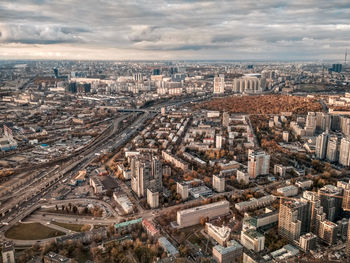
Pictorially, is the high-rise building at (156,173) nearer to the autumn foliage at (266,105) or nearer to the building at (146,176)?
the building at (146,176)

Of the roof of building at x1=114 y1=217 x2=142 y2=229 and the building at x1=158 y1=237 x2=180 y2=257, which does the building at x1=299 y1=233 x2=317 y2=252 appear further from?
the roof of building at x1=114 y1=217 x2=142 y2=229

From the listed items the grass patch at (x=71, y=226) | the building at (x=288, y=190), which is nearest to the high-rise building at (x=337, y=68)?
the building at (x=288, y=190)

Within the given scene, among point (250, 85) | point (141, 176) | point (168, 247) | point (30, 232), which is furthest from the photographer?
point (250, 85)

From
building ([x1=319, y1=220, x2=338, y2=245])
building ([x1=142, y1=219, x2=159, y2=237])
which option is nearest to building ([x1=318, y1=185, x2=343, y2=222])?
building ([x1=319, y1=220, x2=338, y2=245])

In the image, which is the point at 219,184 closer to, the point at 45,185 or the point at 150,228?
the point at 150,228

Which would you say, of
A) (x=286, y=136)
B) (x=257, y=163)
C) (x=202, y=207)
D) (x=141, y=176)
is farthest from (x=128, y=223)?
(x=286, y=136)
